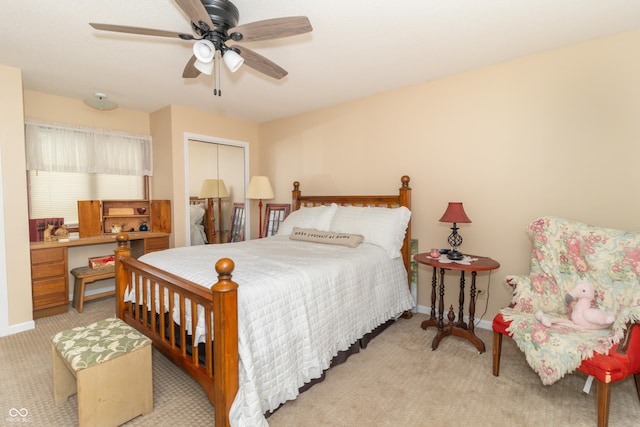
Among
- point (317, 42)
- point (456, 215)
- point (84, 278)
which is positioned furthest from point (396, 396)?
point (84, 278)

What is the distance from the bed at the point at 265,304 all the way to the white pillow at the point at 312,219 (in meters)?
0.22

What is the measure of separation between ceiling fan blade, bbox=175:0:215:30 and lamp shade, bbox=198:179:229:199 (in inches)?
116

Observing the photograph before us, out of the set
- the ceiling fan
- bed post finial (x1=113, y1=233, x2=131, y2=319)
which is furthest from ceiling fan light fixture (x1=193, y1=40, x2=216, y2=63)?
bed post finial (x1=113, y1=233, x2=131, y2=319)

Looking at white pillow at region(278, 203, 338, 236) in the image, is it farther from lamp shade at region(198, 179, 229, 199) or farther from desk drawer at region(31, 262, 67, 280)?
desk drawer at region(31, 262, 67, 280)

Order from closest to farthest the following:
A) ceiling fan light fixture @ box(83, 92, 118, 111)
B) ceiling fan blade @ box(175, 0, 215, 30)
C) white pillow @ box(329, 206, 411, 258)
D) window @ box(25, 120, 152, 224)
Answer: ceiling fan blade @ box(175, 0, 215, 30) → white pillow @ box(329, 206, 411, 258) → ceiling fan light fixture @ box(83, 92, 118, 111) → window @ box(25, 120, 152, 224)

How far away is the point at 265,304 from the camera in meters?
1.69

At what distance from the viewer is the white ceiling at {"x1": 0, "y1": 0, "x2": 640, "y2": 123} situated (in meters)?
1.93

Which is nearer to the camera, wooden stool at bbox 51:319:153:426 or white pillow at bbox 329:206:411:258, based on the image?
wooden stool at bbox 51:319:153:426

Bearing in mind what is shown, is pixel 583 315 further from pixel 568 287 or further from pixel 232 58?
pixel 232 58

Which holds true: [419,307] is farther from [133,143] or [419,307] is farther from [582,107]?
[133,143]

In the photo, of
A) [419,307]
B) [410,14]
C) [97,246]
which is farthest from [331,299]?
[97,246]

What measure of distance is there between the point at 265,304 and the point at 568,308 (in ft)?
6.60

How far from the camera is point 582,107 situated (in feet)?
7.83

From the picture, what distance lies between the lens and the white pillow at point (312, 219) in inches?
133
